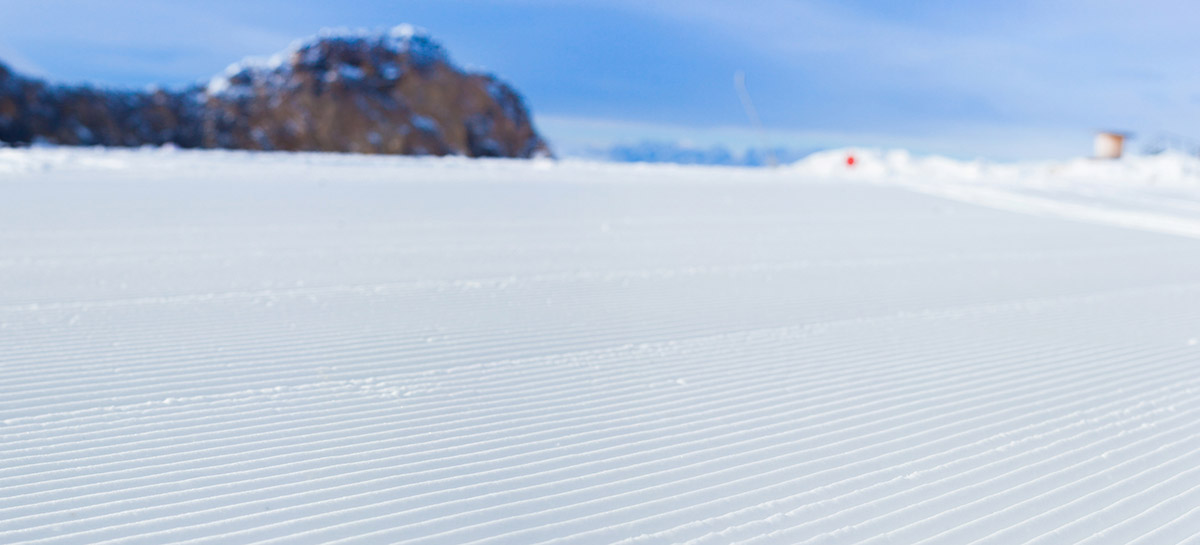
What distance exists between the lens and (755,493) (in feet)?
6.45

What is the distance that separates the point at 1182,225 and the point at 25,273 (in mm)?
10629

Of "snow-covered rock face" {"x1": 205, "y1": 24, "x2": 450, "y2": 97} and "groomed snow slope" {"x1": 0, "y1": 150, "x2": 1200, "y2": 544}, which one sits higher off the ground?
"snow-covered rock face" {"x1": 205, "y1": 24, "x2": 450, "y2": 97}

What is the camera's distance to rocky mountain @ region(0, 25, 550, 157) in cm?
3628

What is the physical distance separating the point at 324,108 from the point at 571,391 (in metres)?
40.2

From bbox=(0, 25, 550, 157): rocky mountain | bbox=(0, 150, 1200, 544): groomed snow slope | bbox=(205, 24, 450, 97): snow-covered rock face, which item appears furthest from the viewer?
bbox=(205, 24, 450, 97): snow-covered rock face

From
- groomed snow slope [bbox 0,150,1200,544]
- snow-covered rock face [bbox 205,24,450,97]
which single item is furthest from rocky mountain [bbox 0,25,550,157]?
groomed snow slope [bbox 0,150,1200,544]

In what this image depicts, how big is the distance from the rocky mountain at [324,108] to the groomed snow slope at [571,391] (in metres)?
31.3

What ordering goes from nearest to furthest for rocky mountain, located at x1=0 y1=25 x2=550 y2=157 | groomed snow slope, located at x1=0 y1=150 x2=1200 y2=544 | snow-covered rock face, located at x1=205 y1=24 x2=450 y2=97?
groomed snow slope, located at x1=0 y1=150 x2=1200 y2=544 → rocky mountain, located at x1=0 y1=25 x2=550 y2=157 → snow-covered rock face, located at x1=205 y1=24 x2=450 y2=97

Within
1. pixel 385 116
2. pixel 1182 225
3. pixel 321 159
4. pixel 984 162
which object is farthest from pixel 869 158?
pixel 385 116

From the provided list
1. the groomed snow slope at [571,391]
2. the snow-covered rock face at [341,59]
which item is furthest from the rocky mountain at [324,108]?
the groomed snow slope at [571,391]

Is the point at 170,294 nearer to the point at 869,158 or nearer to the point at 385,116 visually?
the point at 869,158

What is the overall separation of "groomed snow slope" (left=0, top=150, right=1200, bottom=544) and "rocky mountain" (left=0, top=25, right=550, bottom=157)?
31.3m

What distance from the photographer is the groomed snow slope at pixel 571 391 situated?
1.86 m

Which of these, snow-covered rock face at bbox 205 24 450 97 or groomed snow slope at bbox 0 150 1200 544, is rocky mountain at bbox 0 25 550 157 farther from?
groomed snow slope at bbox 0 150 1200 544
